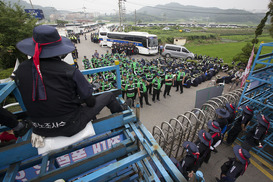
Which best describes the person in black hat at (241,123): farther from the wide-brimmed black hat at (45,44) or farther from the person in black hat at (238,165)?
the wide-brimmed black hat at (45,44)

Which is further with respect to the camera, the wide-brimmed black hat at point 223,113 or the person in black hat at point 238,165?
the wide-brimmed black hat at point 223,113

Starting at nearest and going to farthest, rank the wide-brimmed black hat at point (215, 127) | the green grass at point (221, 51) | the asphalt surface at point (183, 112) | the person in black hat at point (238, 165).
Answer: the person in black hat at point (238, 165) < the wide-brimmed black hat at point (215, 127) < the asphalt surface at point (183, 112) < the green grass at point (221, 51)

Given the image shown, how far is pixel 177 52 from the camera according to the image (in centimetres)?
1842

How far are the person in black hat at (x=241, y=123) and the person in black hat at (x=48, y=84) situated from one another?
18.4ft

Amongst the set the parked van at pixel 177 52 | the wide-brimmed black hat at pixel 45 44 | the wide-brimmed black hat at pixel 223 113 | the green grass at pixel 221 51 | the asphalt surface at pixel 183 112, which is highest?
the wide-brimmed black hat at pixel 45 44

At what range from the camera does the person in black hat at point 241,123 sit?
4729 millimetres

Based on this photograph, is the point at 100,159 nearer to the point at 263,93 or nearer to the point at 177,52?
the point at 263,93

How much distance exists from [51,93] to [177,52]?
1905 cm

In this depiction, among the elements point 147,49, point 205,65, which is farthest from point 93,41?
point 205,65

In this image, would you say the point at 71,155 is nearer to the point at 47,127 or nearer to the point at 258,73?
the point at 47,127

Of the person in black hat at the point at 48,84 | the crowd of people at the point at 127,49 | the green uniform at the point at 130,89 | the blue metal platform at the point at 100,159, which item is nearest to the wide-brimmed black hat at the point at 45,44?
the person in black hat at the point at 48,84

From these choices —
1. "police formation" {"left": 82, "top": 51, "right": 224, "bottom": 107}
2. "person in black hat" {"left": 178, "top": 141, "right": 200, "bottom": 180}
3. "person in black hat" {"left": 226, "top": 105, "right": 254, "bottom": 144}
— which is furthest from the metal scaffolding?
"police formation" {"left": 82, "top": 51, "right": 224, "bottom": 107}

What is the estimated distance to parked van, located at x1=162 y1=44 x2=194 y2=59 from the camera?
1780 cm

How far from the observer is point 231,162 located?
358 centimetres
